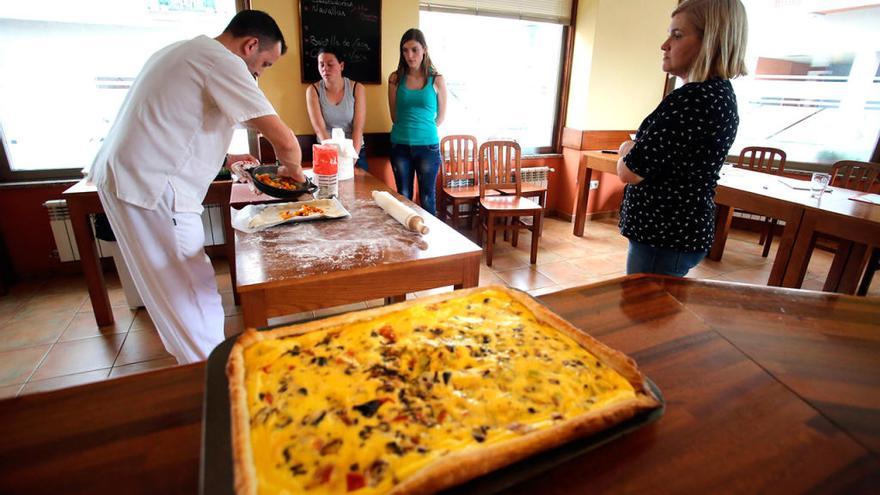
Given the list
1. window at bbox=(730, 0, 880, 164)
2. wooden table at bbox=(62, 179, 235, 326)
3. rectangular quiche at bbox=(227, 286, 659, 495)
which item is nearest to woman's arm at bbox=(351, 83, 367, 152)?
wooden table at bbox=(62, 179, 235, 326)

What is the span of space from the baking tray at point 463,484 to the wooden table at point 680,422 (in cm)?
3

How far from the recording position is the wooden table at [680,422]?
0.56 metres

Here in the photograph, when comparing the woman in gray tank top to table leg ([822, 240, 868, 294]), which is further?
the woman in gray tank top

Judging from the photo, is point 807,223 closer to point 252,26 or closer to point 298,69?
point 252,26

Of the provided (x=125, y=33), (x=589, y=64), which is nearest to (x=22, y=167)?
(x=125, y=33)

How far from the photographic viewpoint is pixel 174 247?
64.0 inches

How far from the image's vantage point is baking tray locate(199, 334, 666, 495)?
51 cm

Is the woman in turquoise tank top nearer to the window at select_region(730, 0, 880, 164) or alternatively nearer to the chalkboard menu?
the chalkboard menu

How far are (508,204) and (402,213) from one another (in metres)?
1.97

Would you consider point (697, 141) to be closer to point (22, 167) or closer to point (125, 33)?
point (125, 33)

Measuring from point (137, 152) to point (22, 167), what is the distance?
7.61ft

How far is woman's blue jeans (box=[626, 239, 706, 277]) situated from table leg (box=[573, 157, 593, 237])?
2.64 meters

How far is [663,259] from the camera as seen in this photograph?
1511mm

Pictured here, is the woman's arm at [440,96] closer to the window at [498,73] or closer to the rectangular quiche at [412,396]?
the window at [498,73]
